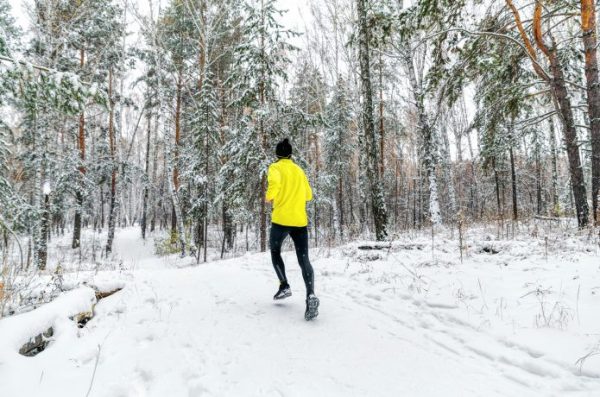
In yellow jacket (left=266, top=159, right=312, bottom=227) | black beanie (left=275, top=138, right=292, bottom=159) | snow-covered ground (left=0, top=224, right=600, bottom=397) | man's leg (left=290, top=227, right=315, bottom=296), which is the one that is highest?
black beanie (left=275, top=138, right=292, bottom=159)

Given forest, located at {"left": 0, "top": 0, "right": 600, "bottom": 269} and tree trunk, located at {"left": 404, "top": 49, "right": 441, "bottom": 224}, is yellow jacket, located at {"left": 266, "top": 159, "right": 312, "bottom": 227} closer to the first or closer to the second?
forest, located at {"left": 0, "top": 0, "right": 600, "bottom": 269}

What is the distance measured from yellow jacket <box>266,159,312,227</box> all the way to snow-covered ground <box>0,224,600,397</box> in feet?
4.24

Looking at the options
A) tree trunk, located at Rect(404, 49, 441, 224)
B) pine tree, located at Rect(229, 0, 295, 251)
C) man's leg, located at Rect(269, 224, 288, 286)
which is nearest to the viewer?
man's leg, located at Rect(269, 224, 288, 286)

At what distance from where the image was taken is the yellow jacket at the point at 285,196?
4277mm

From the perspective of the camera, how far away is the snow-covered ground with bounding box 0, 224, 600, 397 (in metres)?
2.64

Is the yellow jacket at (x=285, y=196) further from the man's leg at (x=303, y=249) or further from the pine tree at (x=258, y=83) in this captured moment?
the pine tree at (x=258, y=83)

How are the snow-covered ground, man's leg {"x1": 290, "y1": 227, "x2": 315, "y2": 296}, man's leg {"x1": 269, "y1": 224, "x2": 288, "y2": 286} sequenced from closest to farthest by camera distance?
1. the snow-covered ground
2. man's leg {"x1": 290, "y1": 227, "x2": 315, "y2": 296}
3. man's leg {"x1": 269, "y1": 224, "x2": 288, "y2": 286}

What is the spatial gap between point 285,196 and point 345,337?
1.89m

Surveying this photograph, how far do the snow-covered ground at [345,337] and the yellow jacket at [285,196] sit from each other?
129 centimetres

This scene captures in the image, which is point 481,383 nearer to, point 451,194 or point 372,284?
point 372,284

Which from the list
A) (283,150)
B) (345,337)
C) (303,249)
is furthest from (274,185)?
(345,337)

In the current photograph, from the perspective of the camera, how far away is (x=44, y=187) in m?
13.1

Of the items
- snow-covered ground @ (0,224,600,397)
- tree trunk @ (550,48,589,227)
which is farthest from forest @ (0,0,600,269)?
snow-covered ground @ (0,224,600,397)

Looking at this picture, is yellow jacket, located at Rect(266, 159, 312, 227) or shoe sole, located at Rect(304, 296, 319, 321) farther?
yellow jacket, located at Rect(266, 159, 312, 227)
